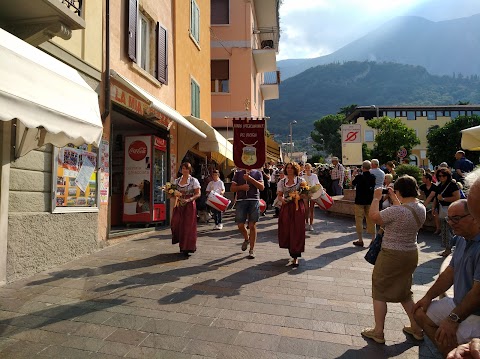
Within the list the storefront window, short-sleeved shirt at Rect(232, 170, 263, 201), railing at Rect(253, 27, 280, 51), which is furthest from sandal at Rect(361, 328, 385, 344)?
railing at Rect(253, 27, 280, 51)

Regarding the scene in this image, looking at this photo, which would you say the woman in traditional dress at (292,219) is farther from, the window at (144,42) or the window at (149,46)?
the window at (144,42)

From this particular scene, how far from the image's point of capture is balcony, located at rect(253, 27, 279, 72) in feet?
73.4

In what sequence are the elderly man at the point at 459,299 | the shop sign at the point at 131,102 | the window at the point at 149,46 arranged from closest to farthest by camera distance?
the elderly man at the point at 459,299
the shop sign at the point at 131,102
the window at the point at 149,46

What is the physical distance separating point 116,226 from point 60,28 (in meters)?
6.02

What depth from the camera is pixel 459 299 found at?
8.90 feet

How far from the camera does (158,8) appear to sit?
34.8 ft

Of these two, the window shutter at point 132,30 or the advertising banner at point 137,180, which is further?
the advertising banner at point 137,180

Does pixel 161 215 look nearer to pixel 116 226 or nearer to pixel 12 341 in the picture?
pixel 116 226

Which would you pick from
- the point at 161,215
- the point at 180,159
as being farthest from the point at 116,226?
the point at 180,159

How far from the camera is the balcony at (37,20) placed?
501 centimetres

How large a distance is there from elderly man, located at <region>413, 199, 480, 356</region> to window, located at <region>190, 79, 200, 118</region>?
11.8 m

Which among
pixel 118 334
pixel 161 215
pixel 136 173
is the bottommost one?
pixel 118 334

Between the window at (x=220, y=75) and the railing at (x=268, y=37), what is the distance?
6.96m

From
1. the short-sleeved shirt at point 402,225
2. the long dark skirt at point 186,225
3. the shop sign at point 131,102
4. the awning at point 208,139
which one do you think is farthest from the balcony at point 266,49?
the short-sleeved shirt at point 402,225
